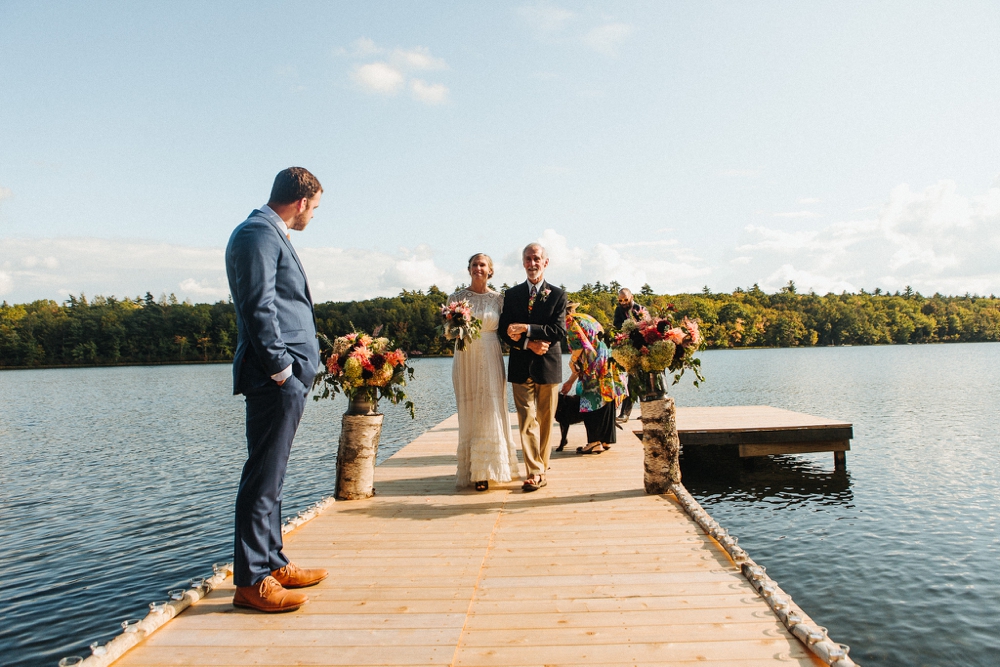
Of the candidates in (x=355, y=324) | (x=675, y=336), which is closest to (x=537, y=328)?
(x=675, y=336)

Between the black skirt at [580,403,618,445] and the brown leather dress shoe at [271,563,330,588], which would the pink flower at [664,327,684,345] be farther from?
the brown leather dress shoe at [271,563,330,588]

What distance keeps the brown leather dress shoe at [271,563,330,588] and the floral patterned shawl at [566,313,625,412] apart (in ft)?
15.7

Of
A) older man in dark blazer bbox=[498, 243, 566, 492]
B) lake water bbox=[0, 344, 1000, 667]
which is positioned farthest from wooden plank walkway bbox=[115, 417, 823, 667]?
lake water bbox=[0, 344, 1000, 667]

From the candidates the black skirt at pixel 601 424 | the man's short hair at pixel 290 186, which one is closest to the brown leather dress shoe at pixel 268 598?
the man's short hair at pixel 290 186

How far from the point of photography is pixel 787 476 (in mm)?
10758

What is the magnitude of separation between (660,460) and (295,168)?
394cm

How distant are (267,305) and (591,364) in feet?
18.3

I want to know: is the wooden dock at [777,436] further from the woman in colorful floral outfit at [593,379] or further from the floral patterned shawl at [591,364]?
the floral patterned shawl at [591,364]

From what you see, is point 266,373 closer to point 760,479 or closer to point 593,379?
point 593,379

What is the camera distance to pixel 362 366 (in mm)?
5961

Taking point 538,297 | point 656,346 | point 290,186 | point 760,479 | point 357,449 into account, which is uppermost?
point 290,186

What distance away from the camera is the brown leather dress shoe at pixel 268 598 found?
3344 mm

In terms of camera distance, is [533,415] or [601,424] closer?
[533,415]

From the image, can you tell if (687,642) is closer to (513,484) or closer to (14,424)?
(513,484)
